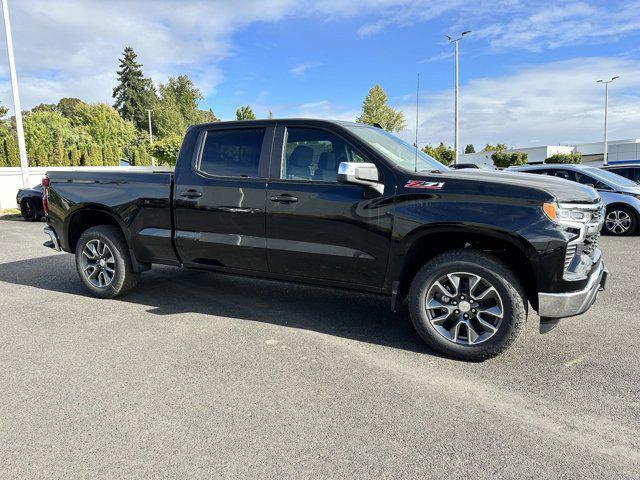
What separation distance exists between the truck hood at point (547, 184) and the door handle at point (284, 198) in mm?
1304

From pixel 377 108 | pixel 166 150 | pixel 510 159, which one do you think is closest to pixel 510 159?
pixel 510 159

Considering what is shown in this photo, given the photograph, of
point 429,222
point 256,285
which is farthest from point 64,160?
point 429,222

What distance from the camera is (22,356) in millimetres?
3830

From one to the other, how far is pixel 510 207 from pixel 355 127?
5.28ft

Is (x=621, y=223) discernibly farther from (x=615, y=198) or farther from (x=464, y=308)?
(x=464, y=308)

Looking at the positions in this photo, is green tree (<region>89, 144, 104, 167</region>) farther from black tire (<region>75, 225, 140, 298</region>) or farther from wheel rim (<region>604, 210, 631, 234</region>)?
wheel rim (<region>604, 210, 631, 234</region>)

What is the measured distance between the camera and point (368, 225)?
3.92 metres

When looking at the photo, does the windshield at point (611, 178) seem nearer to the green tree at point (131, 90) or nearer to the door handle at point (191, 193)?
the door handle at point (191, 193)

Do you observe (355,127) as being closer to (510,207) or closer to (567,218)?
(510,207)

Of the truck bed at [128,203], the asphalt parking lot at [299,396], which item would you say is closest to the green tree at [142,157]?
the truck bed at [128,203]

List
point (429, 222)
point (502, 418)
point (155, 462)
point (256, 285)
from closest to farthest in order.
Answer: point (155, 462) < point (502, 418) < point (429, 222) < point (256, 285)

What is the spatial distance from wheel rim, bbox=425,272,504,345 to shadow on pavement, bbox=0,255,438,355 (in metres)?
0.33

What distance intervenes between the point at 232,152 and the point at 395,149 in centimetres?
157

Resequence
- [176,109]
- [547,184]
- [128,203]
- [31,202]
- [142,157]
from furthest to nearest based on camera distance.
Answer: [176,109] < [142,157] < [31,202] < [128,203] < [547,184]
